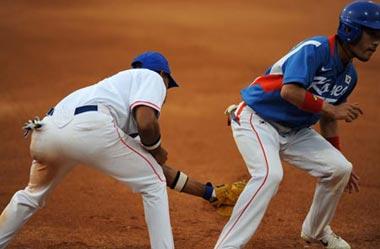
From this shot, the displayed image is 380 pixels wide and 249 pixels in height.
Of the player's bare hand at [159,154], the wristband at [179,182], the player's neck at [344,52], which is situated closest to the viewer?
the player's bare hand at [159,154]

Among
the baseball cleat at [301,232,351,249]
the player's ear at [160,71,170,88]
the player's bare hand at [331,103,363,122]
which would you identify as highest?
the player's ear at [160,71,170,88]

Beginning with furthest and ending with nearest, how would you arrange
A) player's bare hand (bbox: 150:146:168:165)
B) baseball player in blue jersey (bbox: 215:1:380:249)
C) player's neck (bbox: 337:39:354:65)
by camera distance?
player's neck (bbox: 337:39:354:65)
baseball player in blue jersey (bbox: 215:1:380:249)
player's bare hand (bbox: 150:146:168:165)

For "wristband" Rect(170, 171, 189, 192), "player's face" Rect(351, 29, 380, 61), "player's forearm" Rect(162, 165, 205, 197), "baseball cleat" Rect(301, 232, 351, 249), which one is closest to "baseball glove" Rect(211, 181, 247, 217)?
"player's forearm" Rect(162, 165, 205, 197)

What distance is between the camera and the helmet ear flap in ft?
19.1

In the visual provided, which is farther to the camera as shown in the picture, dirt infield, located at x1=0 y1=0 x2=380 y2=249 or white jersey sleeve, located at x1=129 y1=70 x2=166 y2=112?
dirt infield, located at x1=0 y1=0 x2=380 y2=249

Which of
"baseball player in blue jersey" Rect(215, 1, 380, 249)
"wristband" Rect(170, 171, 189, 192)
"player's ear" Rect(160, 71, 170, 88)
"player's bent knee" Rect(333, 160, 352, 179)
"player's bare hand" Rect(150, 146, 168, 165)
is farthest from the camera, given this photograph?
"wristband" Rect(170, 171, 189, 192)

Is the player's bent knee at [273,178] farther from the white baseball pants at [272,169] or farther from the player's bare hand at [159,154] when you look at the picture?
the player's bare hand at [159,154]

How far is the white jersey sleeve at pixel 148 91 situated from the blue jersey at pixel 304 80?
3.13ft

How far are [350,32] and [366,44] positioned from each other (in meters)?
0.17

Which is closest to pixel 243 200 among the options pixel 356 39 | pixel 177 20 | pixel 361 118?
pixel 356 39

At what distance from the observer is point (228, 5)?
17.4 m

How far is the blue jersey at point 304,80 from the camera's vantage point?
5.70 m

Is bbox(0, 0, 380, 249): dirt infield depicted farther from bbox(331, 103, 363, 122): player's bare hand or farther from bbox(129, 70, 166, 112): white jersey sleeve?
bbox(129, 70, 166, 112): white jersey sleeve

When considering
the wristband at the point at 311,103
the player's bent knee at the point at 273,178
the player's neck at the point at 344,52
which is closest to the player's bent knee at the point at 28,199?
the player's bent knee at the point at 273,178
